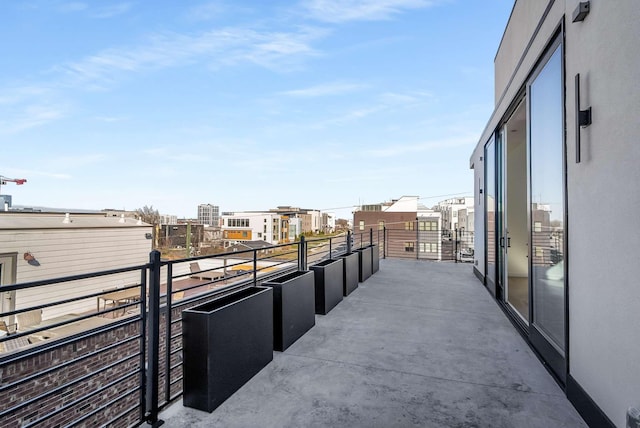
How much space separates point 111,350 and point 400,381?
547cm

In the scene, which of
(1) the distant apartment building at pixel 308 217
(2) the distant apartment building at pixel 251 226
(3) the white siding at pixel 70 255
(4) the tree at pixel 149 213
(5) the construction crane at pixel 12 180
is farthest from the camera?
(1) the distant apartment building at pixel 308 217

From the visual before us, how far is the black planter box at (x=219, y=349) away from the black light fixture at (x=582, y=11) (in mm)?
2824

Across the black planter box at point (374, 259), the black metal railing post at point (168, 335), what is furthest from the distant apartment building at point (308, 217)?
the black metal railing post at point (168, 335)

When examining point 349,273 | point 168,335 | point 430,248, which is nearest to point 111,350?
point 349,273

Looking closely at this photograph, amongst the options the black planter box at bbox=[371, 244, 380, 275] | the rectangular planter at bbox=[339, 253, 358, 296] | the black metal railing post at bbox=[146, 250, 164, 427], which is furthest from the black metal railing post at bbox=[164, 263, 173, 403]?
the black planter box at bbox=[371, 244, 380, 275]

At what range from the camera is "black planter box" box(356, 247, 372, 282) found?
6.13 metres

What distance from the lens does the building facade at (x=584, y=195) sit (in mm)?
1500

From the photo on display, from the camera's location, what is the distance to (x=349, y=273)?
5.22 m

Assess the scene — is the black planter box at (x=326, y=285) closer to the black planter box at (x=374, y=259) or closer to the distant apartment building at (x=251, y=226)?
the black planter box at (x=374, y=259)

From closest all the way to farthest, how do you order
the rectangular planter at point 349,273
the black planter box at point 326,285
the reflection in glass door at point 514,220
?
the black planter box at point 326,285, the reflection in glass door at point 514,220, the rectangular planter at point 349,273

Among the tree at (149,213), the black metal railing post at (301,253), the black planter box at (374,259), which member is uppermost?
the tree at (149,213)

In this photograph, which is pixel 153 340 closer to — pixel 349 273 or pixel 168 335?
pixel 168 335

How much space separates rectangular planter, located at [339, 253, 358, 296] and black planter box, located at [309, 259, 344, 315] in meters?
0.41

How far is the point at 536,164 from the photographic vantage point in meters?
2.99
